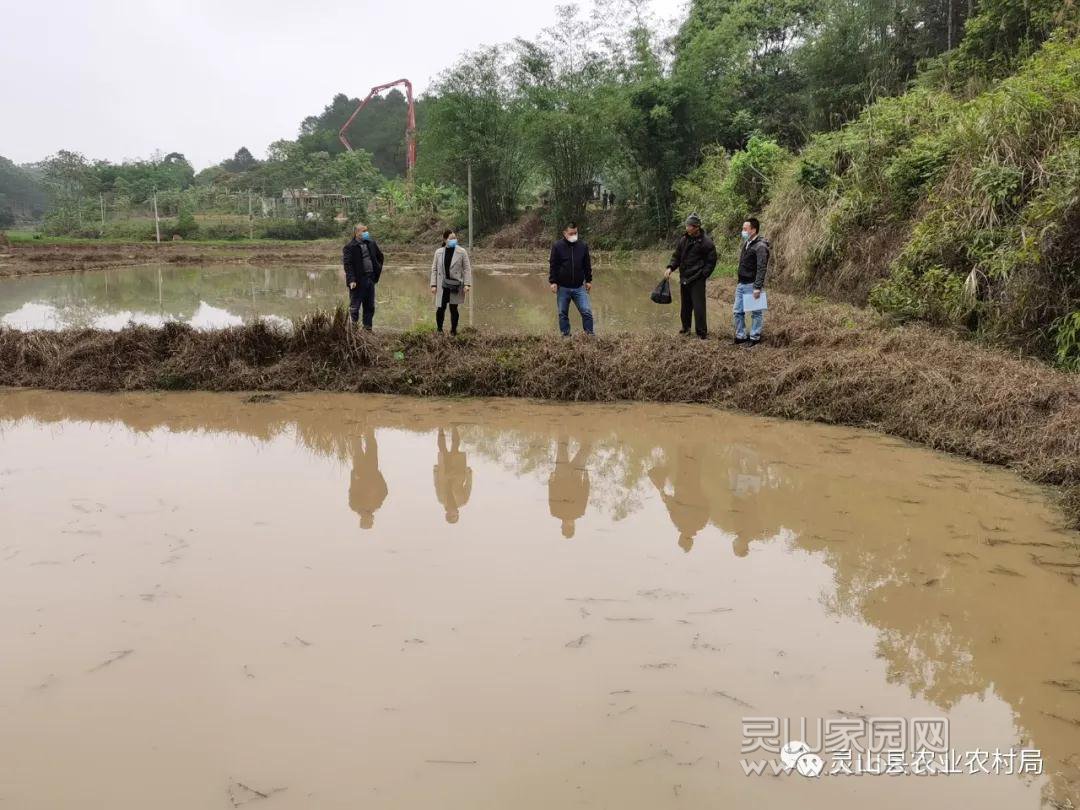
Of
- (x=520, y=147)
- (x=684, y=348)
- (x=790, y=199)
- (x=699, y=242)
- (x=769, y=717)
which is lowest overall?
(x=769, y=717)

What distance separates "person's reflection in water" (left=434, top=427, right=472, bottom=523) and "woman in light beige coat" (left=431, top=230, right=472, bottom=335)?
2741mm

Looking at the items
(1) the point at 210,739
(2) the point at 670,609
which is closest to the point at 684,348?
(2) the point at 670,609

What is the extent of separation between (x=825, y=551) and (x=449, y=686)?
6.81 ft

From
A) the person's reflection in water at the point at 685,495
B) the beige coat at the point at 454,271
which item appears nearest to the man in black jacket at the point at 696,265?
the beige coat at the point at 454,271

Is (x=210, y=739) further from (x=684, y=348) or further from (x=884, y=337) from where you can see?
(x=884, y=337)

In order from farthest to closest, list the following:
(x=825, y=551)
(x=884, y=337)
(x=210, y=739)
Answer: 1. (x=884, y=337)
2. (x=825, y=551)
3. (x=210, y=739)

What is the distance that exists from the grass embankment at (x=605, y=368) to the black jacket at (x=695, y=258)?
0.91 m

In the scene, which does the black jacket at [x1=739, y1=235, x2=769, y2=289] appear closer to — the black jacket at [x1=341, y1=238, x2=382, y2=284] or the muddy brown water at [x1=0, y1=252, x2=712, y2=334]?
the muddy brown water at [x1=0, y1=252, x2=712, y2=334]

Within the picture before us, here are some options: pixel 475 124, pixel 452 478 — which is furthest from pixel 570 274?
pixel 475 124

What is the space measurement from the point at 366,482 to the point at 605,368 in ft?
9.13

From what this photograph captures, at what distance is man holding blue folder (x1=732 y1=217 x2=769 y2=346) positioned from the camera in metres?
7.43

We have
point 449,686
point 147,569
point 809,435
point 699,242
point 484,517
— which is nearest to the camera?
point 449,686

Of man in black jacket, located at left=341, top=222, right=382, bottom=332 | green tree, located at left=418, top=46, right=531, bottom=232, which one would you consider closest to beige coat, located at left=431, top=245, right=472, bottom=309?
man in black jacket, located at left=341, top=222, right=382, bottom=332

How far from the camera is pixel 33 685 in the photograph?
254 centimetres
